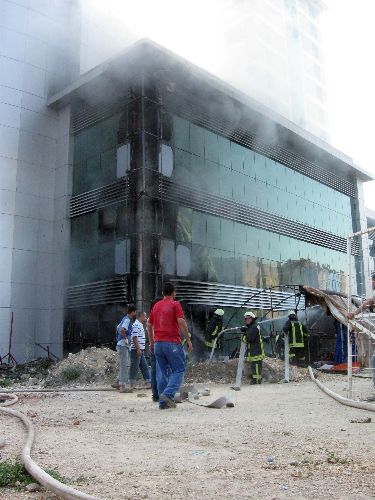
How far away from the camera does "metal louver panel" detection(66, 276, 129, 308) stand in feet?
41.9

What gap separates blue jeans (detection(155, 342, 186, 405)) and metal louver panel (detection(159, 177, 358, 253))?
753 centimetres

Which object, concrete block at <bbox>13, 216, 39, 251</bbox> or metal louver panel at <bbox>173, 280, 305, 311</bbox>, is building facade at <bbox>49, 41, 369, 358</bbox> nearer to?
metal louver panel at <bbox>173, 280, 305, 311</bbox>

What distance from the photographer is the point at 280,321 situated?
49.4 ft

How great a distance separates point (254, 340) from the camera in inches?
349

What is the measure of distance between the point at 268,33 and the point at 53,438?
4945 cm

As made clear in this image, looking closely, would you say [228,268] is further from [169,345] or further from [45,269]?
[169,345]

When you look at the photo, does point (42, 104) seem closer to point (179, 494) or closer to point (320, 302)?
point (320, 302)

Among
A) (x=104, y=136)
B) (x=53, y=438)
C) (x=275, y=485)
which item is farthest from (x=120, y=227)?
(x=275, y=485)

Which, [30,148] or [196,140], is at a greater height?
[30,148]

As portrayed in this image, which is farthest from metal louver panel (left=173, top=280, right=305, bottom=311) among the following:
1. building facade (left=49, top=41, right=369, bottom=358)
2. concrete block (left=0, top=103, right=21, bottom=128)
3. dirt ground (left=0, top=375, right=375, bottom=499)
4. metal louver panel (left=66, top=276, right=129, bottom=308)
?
concrete block (left=0, top=103, right=21, bottom=128)

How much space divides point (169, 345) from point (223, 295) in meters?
8.28

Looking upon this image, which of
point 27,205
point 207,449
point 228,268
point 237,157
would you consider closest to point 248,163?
point 237,157

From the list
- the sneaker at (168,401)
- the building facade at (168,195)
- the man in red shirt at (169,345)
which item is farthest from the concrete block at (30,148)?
the sneaker at (168,401)

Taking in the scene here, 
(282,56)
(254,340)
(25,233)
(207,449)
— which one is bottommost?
(207,449)
